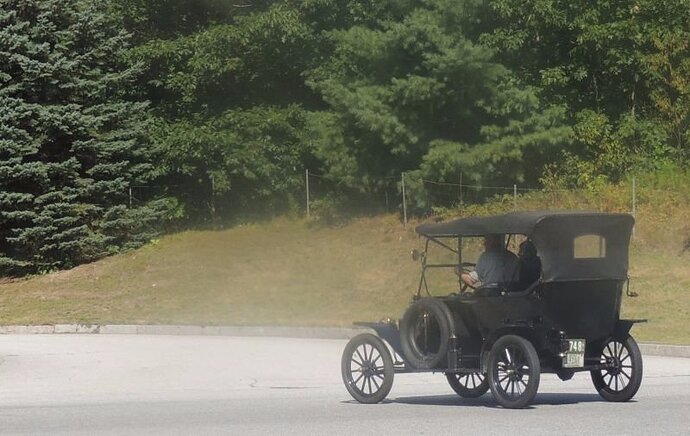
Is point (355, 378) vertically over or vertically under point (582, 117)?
under

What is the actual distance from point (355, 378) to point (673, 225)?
18446 mm

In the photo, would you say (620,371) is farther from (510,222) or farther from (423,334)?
(423,334)

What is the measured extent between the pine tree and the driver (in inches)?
984

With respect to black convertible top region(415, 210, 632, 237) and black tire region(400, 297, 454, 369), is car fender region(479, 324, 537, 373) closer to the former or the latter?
black tire region(400, 297, 454, 369)

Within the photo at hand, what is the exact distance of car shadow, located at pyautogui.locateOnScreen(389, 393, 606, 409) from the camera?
45.7 ft

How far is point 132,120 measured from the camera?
40.6 metres

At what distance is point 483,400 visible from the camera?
14461 millimetres

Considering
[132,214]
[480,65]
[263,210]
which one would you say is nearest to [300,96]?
[263,210]

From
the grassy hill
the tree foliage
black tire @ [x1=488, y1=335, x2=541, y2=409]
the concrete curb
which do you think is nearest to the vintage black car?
black tire @ [x1=488, y1=335, x2=541, y2=409]

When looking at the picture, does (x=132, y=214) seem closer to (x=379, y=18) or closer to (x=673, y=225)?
(x=379, y=18)

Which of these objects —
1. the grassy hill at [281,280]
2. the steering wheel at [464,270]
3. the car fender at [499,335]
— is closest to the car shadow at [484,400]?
the car fender at [499,335]

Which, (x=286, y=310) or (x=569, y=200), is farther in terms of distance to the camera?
(x=569, y=200)

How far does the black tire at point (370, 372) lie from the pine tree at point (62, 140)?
79.9 feet

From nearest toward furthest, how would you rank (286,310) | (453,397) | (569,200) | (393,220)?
1. (453,397)
2. (286,310)
3. (569,200)
4. (393,220)
